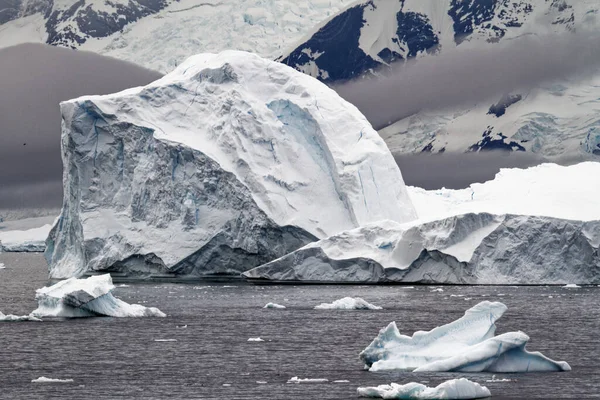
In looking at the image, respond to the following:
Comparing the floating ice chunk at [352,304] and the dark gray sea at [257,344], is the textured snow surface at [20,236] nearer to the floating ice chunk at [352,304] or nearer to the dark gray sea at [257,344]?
the dark gray sea at [257,344]

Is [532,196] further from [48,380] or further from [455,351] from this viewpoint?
[48,380]

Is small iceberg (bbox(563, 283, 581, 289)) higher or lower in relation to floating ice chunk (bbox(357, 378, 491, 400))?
lower

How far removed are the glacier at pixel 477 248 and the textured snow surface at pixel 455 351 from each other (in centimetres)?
1917

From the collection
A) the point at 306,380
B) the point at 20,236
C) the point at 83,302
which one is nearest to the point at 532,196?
the point at 83,302

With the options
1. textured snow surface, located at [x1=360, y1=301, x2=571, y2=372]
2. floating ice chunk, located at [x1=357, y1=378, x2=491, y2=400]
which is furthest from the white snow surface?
floating ice chunk, located at [x1=357, y1=378, x2=491, y2=400]

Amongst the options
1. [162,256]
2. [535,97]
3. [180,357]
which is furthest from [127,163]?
[535,97]

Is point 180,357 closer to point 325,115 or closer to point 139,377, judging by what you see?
point 139,377

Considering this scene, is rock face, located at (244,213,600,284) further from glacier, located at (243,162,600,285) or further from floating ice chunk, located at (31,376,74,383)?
floating ice chunk, located at (31,376,74,383)

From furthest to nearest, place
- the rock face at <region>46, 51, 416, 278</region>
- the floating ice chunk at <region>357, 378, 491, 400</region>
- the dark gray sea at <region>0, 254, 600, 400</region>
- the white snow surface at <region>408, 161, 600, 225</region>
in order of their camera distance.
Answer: the rock face at <region>46, 51, 416, 278</region> < the white snow surface at <region>408, 161, 600, 225</region> < the dark gray sea at <region>0, 254, 600, 400</region> < the floating ice chunk at <region>357, 378, 491, 400</region>

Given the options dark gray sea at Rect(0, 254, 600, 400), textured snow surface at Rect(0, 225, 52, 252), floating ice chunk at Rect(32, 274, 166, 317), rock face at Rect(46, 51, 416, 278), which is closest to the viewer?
dark gray sea at Rect(0, 254, 600, 400)

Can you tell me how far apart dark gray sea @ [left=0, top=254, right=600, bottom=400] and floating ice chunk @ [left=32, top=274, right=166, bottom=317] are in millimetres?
636

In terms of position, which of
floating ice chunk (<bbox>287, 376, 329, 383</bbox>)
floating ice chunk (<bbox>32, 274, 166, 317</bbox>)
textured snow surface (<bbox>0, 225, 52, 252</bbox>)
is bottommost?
textured snow surface (<bbox>0, 225, 52, 252</bbox>)

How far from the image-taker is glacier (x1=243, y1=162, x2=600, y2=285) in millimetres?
38406

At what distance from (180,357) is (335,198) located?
2495 cm
